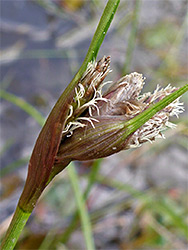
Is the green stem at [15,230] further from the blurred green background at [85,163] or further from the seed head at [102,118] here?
the blurred green background at [85,163]

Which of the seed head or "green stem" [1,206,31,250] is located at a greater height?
the seed head

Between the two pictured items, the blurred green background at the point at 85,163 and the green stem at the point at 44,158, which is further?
the blurred green background at the point at 85,163

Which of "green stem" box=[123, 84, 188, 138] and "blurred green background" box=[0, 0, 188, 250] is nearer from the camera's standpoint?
"green stem" box=[123, 84, 188, 138]

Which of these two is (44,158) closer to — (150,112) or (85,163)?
(150,112)

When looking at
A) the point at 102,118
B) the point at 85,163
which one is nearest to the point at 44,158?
the point at 102,118

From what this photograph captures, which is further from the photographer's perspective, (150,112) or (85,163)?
(85,163)

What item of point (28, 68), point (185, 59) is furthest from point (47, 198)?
point (185, 59)

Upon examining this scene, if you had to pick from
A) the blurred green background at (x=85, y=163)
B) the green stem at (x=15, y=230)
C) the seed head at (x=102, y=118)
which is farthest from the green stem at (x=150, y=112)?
the blurred green background at (x=85, y=163)

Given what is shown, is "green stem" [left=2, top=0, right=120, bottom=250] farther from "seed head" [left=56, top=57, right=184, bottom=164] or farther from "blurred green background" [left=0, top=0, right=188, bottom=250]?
"blurred green background" [left=0, top=0, right=188, bottom=250]

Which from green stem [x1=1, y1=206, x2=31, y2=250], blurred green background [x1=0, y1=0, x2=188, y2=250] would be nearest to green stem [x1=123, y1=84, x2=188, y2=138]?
green stem [x1=1, y1=206, x2=31, y2=250]
